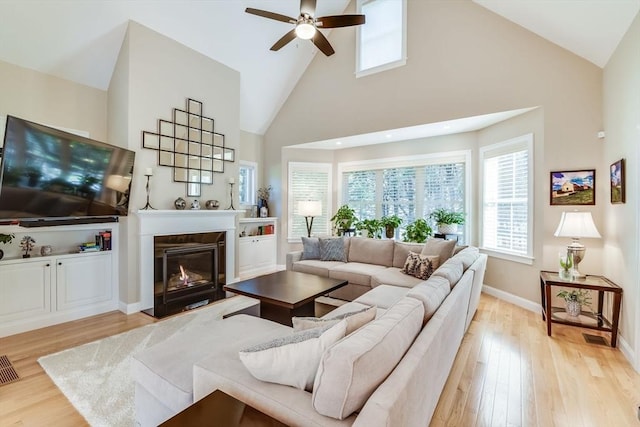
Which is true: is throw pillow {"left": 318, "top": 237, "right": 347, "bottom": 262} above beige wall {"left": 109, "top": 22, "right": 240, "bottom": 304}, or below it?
below

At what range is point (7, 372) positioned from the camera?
247cm

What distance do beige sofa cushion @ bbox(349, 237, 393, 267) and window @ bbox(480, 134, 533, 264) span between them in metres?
1.70

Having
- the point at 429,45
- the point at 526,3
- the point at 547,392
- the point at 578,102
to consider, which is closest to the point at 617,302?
the point at 547,392

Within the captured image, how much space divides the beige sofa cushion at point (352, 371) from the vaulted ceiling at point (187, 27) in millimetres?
3715

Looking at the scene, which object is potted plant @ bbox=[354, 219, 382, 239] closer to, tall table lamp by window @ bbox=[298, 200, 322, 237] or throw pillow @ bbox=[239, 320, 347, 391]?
tall table lamp by window @ bbox=[298, 200, 322, 237]

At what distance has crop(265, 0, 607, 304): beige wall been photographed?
363 cm

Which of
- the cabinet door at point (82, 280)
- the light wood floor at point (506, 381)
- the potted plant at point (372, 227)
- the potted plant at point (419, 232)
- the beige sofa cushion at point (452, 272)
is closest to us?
the light wood floor at point (506, 381)

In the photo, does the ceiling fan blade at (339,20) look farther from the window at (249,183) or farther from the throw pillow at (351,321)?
the window at (249,183)

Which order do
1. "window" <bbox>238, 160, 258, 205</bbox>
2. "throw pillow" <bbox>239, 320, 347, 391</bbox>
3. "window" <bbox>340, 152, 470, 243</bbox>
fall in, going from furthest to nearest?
"window" <bbox>238, 160, 258, 205</bbox>, "window" <bbox>340, 152, 470, 243</bbox>, "throw pillow" <bbox>239, 320, 347, 391</bbox>

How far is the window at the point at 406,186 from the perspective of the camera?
5.34 metres

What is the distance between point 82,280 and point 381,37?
5868 mm

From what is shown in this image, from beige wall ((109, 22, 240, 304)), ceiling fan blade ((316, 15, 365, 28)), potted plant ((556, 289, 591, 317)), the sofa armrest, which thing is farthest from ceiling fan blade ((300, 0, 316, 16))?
potted plant ((556, 289, 591, 317))

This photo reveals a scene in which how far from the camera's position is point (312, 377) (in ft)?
4.03

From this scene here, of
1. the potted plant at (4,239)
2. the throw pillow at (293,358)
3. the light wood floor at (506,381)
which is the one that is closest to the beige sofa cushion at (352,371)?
the throw pillow at (293,358)
